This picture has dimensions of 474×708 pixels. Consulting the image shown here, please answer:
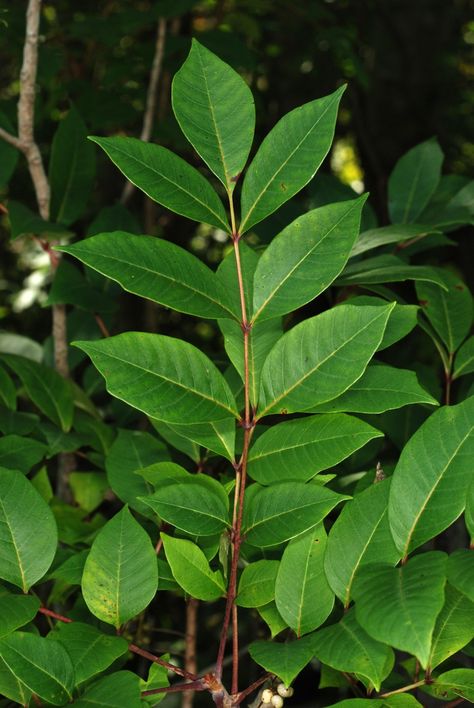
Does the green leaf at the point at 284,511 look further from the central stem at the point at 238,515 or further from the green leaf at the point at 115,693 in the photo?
the green leaf at the point at 115,693

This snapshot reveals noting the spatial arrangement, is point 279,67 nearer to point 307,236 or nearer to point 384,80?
point 384,80

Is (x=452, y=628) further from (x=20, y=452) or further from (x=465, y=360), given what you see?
(x=20, y=452)

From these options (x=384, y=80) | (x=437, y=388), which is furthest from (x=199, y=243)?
(x=437, y=388)

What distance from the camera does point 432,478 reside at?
1.90 ft

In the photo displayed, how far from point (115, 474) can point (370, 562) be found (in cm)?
28

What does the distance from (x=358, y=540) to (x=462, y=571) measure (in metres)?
0.09

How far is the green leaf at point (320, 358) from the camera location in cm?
59

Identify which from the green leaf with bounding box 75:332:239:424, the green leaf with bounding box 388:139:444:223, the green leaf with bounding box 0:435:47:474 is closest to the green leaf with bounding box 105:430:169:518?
the green leaf with bounding box 0:435:47:474

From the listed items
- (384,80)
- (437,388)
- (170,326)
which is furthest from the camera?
(384,80)

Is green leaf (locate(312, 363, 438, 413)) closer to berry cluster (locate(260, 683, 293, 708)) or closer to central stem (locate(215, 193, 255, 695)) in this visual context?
central stem (locate(215, 193, 255, 695))

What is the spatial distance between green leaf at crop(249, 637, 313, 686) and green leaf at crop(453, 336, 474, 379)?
345mm

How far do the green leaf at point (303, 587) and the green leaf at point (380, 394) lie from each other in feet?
0.34

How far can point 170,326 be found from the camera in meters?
2.12

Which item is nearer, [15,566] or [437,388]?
[15,566]
